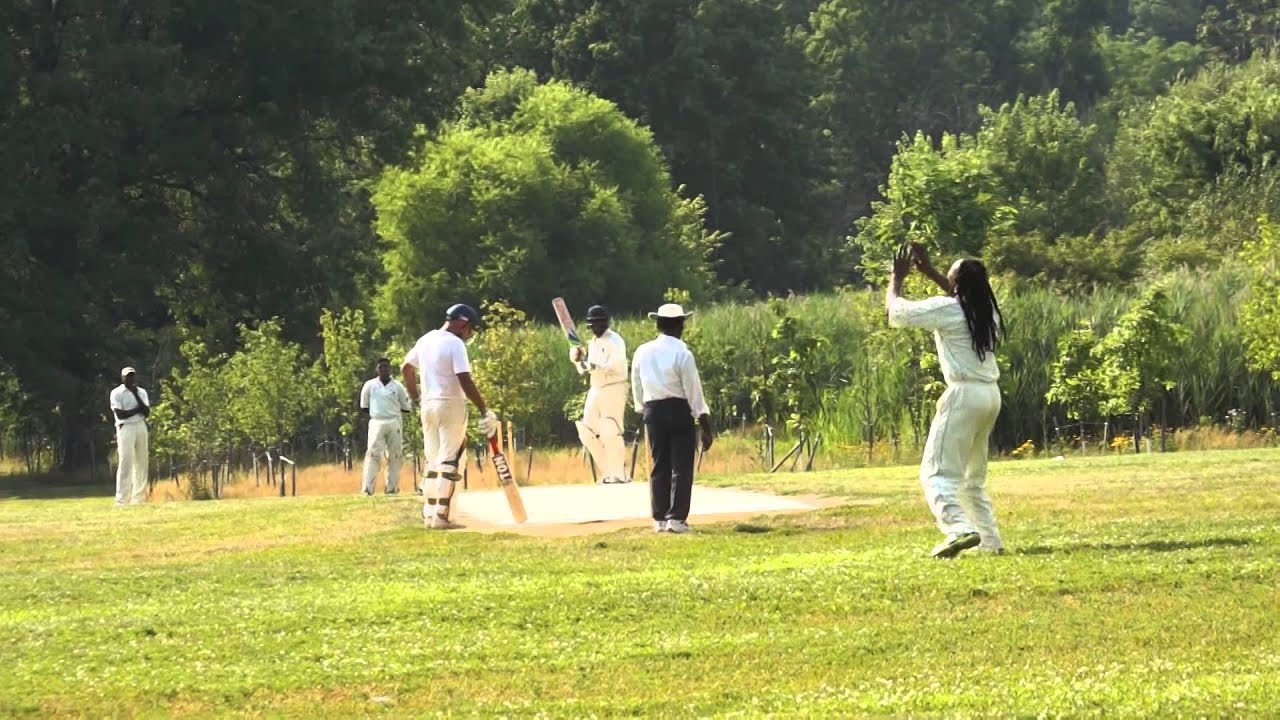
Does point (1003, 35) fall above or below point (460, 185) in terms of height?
above

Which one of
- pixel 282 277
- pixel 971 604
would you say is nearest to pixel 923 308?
pixel 971 604

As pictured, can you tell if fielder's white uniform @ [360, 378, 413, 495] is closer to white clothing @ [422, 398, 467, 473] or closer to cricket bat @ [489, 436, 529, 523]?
cricket bat @ [489, 436, 529, 523]

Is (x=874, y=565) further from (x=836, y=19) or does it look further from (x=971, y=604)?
(x=836, y=19)

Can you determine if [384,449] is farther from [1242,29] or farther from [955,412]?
A: [1242,29]

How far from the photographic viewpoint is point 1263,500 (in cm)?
1947

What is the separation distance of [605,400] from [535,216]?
42194mm

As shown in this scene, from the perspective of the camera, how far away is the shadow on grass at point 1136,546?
50.6ft

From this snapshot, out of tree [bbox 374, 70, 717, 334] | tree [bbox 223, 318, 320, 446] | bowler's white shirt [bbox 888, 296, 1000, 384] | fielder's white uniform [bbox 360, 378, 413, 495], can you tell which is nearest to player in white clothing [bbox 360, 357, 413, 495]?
fielder's white uniform [bbox 360, 378, 413, 495]

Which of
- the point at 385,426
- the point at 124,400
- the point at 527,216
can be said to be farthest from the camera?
the point at 527,216

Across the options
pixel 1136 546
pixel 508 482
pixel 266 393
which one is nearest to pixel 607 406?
pixel 508 482

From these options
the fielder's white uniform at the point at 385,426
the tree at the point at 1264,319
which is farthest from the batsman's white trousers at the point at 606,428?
the tree at the point at 1264,319

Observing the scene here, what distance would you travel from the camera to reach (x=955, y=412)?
15.1 m

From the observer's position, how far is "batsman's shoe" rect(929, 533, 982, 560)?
15055 millimetres

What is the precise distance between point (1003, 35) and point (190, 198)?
200ft
